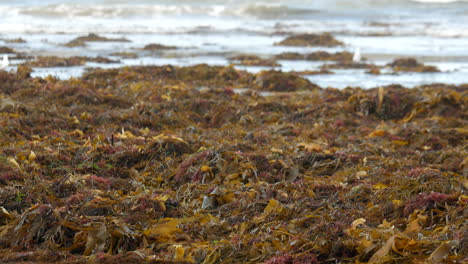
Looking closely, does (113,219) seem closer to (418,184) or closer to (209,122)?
(418,184)

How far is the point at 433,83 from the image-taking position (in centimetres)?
1091

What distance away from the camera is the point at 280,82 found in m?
10.2

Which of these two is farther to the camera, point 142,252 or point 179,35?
point 179,35

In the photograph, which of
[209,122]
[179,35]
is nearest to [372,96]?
[209,122]

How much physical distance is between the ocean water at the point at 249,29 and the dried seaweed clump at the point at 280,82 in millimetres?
744

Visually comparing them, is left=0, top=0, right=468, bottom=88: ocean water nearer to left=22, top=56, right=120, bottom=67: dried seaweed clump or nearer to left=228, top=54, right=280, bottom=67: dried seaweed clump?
left=228, top=54, right=280, bottom=67: dried seaweed clump

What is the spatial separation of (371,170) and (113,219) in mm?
2382

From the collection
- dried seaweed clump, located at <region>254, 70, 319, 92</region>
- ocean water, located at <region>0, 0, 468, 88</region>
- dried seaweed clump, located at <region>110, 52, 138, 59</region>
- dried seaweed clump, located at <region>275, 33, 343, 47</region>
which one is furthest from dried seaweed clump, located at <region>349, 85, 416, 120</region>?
dried seaweed clump, located at <region>275, 33, 343, 47</region>

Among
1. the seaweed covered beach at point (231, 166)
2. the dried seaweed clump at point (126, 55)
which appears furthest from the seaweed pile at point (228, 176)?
the dried seaweed clump at point (126, 55)

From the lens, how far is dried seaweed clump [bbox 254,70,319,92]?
399 inches

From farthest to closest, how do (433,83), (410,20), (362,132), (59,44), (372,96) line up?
(410,20) < (59,44) < (433,83) < (372,96) < (362,132)

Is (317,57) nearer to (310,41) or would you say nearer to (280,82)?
(310,41)

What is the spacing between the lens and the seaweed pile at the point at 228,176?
115 inches

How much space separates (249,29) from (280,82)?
18837 millimetres
